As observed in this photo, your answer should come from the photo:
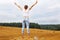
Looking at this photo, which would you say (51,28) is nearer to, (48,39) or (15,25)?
(15,25)

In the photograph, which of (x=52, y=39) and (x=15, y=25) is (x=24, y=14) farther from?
(x=15, y=25)

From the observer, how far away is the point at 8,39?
20.3 m

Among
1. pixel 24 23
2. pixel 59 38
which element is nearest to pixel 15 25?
pixel 59 38

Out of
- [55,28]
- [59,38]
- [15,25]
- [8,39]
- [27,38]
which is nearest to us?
[27,38]

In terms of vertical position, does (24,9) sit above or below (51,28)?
above

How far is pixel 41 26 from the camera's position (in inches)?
1242

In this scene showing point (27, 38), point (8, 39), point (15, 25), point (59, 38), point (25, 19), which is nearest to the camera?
point (25, 19)

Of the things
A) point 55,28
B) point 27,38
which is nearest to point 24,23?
point 27,38

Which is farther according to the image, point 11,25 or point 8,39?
point 11,25

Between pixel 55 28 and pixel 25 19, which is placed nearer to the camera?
pixel 25 19

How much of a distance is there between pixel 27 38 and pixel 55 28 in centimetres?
1190

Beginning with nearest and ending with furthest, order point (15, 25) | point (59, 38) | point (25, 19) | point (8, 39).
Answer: point (25, 19), point (8, 39), point (59, 38), point (15, 25)

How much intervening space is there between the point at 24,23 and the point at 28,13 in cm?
76

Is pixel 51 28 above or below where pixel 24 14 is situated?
below
